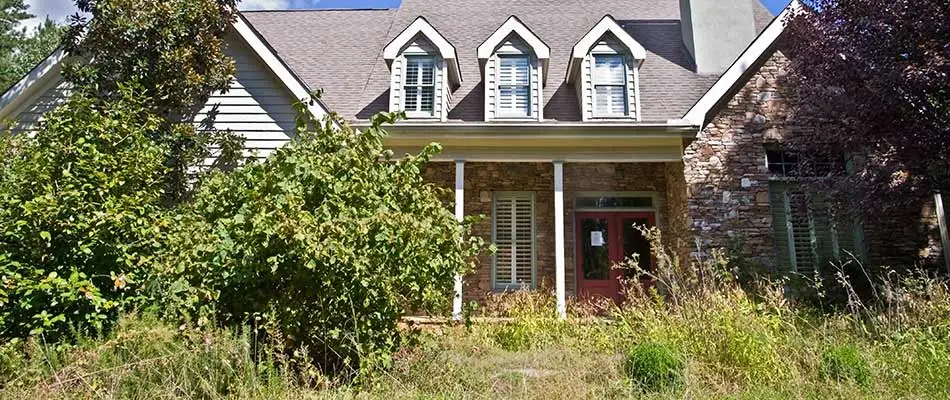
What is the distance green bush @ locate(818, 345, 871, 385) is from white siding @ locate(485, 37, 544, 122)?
5.83 meters

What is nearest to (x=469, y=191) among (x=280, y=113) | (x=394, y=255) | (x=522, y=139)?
(x=522, y=139)

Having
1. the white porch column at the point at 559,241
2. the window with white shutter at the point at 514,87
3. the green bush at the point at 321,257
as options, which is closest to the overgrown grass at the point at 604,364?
the green bush at the point at 321,257

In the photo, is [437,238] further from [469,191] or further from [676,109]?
[676,109]

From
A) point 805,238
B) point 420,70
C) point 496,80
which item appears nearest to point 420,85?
point 420,70

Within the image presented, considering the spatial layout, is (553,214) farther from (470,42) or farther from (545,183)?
(470,42)

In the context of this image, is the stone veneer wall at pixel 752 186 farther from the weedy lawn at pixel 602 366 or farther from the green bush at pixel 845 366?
the green bush at pixel 845 366

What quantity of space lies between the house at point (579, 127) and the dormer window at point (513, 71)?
1.0 inches

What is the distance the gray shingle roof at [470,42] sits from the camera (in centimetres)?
987

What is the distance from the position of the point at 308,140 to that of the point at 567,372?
3.19m

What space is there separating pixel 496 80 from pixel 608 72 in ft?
6.66

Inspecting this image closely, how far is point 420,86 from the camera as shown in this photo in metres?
9.39

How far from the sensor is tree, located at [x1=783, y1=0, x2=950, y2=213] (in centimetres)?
599

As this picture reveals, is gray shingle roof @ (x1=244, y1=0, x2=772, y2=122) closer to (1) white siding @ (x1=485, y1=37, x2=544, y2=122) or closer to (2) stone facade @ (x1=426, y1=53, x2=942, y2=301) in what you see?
(1) white siding @ (x1=485, y1=37, x2=544, y2=122)

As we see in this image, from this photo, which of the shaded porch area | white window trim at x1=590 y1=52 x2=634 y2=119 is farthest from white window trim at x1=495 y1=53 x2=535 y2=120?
the shaded porch area
